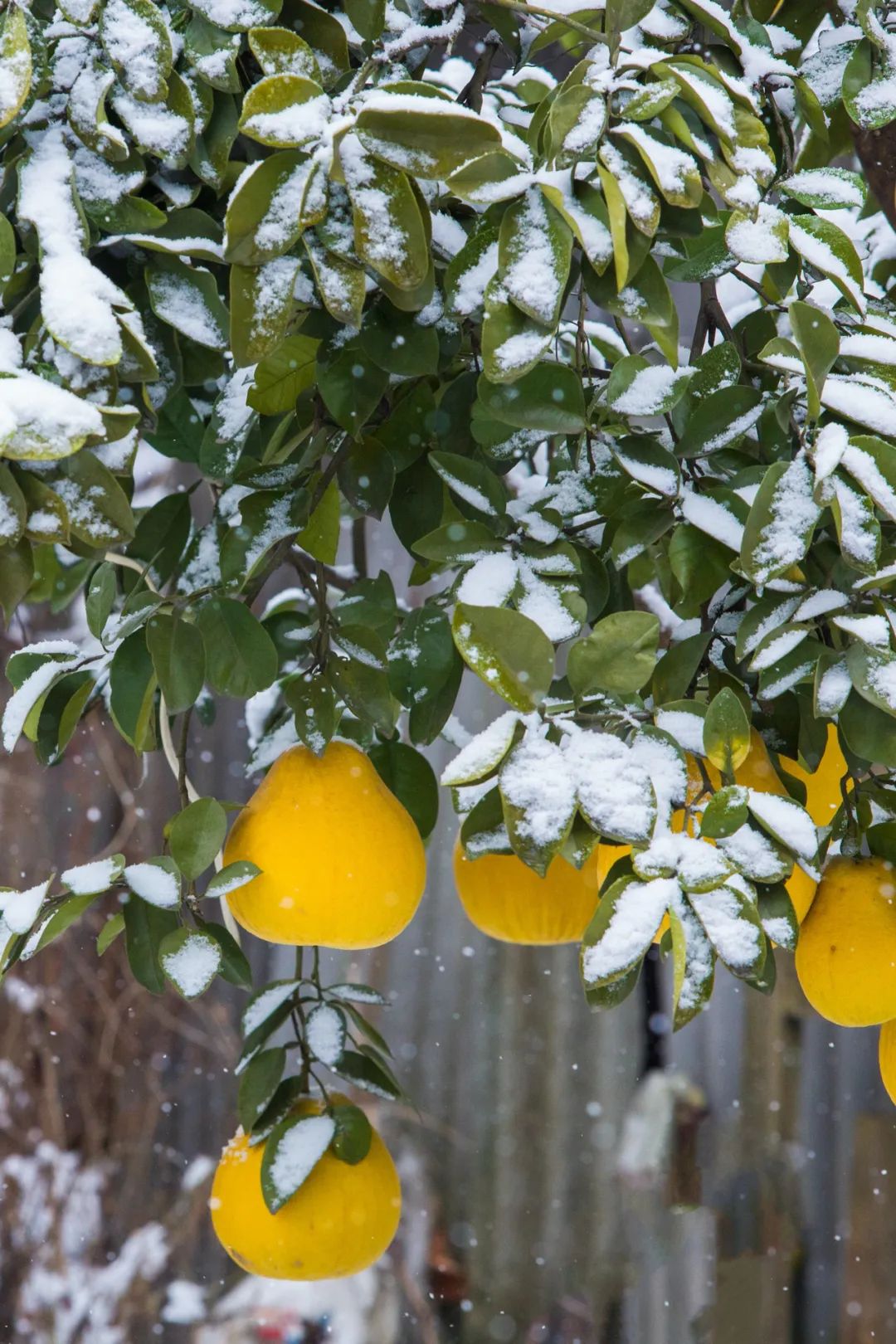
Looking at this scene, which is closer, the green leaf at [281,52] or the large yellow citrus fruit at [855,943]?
the green leaf at [281,52]

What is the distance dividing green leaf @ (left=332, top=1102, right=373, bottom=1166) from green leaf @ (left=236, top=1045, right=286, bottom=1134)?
0.13 ft

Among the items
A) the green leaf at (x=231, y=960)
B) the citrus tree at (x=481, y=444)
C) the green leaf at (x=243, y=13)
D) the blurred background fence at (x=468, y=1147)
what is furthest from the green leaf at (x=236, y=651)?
the blurred background fence at (x=468, y=1147)

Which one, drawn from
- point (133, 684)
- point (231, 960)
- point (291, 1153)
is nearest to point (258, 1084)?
point (291, 1153)

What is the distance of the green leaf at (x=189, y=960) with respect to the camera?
436mm

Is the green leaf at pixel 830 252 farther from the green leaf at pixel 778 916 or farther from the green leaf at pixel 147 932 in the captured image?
the green leaf at pixel 147 932

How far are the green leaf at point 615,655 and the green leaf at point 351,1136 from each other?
0.38 meters

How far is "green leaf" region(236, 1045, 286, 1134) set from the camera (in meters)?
0.66

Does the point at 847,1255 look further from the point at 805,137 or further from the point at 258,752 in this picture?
the point at 805,137

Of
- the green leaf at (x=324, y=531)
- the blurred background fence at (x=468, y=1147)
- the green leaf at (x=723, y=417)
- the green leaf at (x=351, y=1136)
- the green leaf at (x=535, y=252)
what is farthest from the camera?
the blurred background fence at (x=468, y=1147)

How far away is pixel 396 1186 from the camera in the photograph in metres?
0.70

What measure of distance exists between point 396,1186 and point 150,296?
0.51m

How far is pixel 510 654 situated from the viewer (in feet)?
1.15

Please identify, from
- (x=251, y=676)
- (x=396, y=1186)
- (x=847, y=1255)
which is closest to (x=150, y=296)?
(x=251, y=676)

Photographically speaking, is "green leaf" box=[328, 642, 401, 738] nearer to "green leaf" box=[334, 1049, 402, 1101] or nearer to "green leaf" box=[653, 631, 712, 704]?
"green leaf" box=[653, 631, 712, 704]
